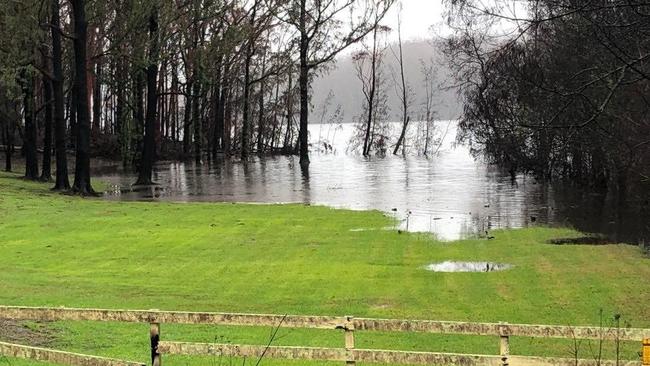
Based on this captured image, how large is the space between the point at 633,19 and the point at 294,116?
6501cm

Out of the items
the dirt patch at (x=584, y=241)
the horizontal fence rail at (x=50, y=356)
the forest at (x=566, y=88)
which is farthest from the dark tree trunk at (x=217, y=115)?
the horizontal fence rail at (x=50, y=356)

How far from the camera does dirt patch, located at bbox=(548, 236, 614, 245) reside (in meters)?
18.1

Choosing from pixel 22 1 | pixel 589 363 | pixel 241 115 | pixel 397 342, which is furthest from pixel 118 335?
pixel 241 115

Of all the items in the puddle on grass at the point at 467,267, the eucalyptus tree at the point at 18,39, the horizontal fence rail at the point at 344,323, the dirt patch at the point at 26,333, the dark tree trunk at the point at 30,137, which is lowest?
the puddle on grass at the point at 467,267

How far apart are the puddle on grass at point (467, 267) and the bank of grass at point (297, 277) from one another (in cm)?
34

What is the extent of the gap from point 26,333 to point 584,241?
14219mm

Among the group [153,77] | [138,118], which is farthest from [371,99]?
[153,77]

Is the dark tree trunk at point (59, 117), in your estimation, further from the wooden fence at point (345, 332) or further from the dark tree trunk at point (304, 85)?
the dark tree trunk at point (304, 85)

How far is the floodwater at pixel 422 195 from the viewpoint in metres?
22.5

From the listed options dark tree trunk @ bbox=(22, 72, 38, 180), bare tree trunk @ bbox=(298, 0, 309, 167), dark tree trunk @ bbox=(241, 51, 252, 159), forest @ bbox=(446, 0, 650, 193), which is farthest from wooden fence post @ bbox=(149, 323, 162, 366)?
dark tree trunk @ bbox=(241, 51, 252, 159)

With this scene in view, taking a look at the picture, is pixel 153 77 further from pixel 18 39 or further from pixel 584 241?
pixel 584 241

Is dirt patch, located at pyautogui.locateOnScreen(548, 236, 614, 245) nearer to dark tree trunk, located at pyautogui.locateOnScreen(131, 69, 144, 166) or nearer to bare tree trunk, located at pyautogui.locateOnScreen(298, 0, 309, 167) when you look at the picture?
dark tree trunk, located at pyautogui.locateOnScreen(131, 69, 144, 166)

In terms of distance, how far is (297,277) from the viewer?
44.0ft

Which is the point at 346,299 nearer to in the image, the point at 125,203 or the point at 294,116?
the point at 125,203
